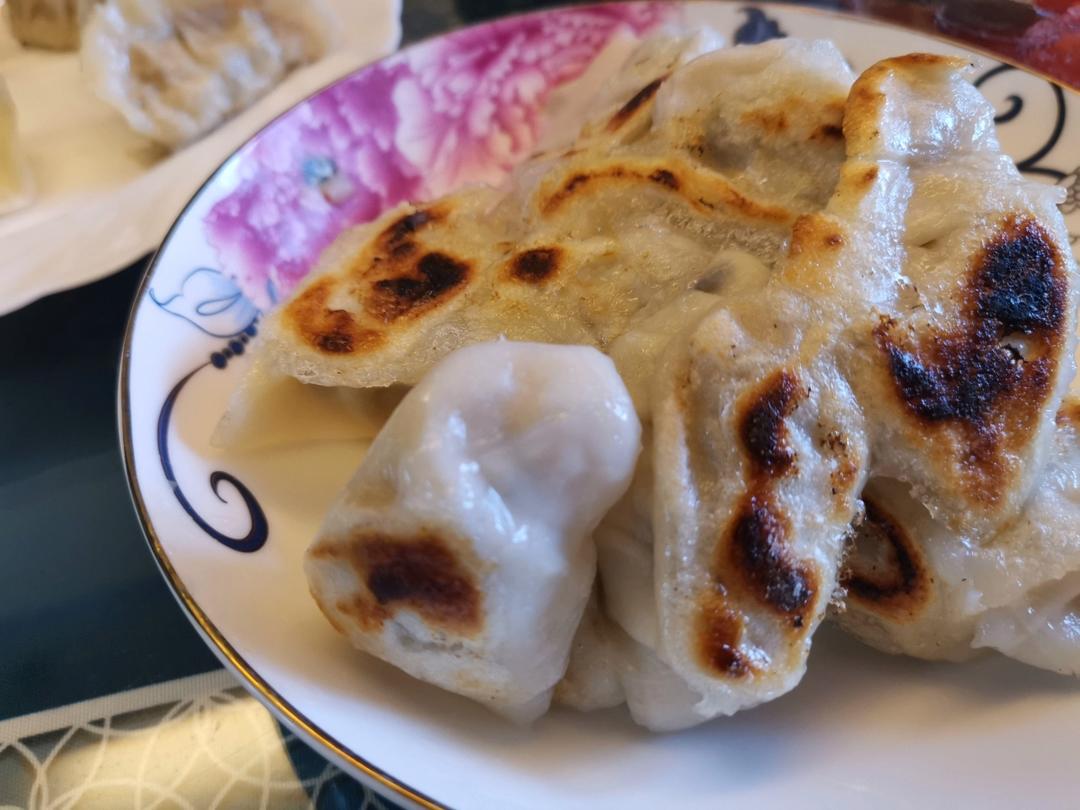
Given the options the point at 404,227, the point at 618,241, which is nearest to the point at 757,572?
the point at 618,241

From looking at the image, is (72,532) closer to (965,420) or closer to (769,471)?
(769,471)

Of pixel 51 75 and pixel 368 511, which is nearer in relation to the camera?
pixel 368 511

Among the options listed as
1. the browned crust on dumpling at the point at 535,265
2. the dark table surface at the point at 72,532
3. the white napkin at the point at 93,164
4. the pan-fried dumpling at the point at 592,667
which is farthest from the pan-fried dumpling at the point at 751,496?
the white napkin at the point at 93,164

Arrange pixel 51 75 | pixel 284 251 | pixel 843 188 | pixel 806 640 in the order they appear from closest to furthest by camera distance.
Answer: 1. pixel 806 640
2. pixel 843 188
3. pixel 284 251
4. pixel 51 75

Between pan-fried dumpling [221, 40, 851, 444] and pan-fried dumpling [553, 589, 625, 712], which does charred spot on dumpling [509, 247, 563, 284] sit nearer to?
pan-fried dumpling [221, 40, 851, 444]

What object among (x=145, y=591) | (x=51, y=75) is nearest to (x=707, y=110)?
(x=145, y=591)

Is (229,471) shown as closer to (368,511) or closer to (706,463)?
(368,511)

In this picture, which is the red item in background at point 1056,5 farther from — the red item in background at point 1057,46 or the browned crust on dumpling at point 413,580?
the browned crust on dumpling at point 413,580

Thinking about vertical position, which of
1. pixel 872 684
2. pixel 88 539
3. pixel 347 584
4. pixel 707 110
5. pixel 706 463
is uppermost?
pixel 707 110
